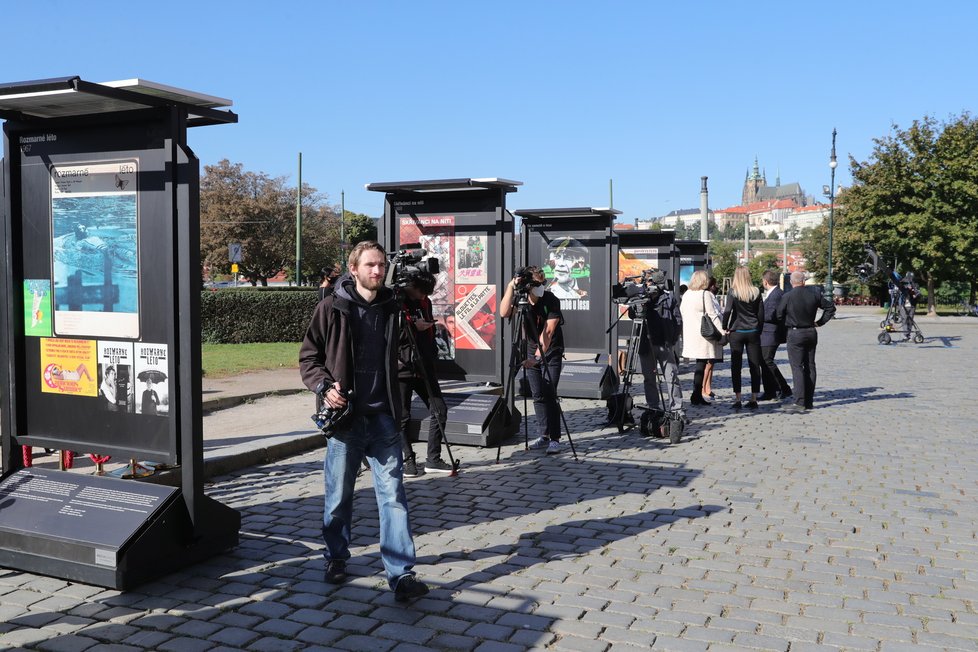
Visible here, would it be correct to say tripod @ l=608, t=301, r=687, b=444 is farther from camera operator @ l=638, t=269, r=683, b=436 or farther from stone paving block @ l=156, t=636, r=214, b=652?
stone paving block @ l=156, t=636, r=214, b=652

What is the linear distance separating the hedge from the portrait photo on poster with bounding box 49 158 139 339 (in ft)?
61.3

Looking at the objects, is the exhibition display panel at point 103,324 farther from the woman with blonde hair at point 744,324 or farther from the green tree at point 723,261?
the green tree at point 723,261

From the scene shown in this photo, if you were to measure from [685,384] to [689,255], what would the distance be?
9.64 m

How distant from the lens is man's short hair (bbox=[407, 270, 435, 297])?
7268 mm

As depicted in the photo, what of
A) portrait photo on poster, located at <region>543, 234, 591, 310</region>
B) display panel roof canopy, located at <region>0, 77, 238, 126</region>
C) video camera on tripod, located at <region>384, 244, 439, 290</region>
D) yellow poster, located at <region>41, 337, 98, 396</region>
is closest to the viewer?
display panel roof canopy, located at <region>0, 77, 238, 126</region>

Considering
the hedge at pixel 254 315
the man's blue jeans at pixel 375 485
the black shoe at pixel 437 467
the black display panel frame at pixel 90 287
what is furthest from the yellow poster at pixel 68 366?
the hedge at pixel 254 315

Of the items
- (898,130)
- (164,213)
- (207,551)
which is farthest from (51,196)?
(898,130)

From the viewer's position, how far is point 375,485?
4.84 m

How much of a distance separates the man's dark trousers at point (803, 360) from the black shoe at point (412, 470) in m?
6.67

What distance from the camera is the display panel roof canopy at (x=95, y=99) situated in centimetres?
461

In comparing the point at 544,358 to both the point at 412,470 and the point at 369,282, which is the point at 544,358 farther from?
the point at 369,282

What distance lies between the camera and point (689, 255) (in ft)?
81.2

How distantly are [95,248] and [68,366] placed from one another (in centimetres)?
79

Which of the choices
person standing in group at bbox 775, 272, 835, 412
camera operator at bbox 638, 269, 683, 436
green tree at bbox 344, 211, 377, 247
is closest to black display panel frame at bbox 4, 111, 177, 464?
camera operator at bbox 638, 269, 683, 436
